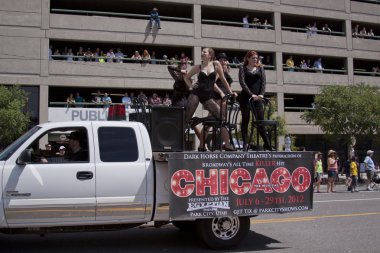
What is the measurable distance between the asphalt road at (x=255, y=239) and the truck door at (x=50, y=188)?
3.63ft

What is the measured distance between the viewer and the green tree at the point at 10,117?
23.3 m

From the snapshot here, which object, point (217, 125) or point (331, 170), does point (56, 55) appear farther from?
point (217, 125)

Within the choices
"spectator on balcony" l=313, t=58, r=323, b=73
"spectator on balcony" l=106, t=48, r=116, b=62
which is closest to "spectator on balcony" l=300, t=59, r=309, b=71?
"spectator on balcony" l=313, t=58, r=323, b=73

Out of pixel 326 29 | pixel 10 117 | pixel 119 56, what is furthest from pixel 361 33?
pixel 10 117

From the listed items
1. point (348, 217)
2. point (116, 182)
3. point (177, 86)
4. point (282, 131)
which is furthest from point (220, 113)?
point (282, 131)

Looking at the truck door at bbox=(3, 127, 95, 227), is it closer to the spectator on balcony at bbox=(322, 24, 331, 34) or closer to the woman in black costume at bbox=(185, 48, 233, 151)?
the woman in black costume at bbox=(185, 48, 233, 151)

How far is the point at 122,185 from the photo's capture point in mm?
6465

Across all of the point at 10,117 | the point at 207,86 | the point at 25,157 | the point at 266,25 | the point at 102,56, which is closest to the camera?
the point at 25,157

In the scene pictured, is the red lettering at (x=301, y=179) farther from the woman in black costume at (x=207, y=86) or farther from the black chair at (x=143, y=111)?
the black chair at (x=143, y=111)

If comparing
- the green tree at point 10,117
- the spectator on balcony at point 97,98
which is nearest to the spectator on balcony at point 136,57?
the spectator on balcony at point 97,98

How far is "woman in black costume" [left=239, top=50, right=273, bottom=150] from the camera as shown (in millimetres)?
8070

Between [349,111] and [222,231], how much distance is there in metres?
22.8

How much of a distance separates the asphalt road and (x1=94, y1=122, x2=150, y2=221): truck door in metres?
1.04

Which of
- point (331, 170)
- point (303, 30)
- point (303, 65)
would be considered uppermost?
point (303, 30)
